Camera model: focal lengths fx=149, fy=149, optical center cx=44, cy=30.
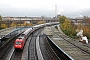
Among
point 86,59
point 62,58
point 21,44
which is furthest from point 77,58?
point 21,44

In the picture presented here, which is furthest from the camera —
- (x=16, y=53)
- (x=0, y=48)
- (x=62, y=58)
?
(x=0, y=48)

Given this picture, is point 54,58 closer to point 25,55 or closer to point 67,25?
point 25,55

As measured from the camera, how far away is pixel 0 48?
96.3 ft

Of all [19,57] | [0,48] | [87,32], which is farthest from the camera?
[87,32]

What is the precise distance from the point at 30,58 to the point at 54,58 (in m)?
4.12

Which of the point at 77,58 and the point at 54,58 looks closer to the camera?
the point at 77,58

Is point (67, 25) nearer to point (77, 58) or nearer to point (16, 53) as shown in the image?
point (16, 53)

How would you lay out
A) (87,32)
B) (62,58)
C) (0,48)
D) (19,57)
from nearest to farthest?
(62,58), (19,57), (0,48), (87,32)

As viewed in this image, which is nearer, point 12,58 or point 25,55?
point 12,58

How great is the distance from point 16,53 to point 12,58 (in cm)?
307

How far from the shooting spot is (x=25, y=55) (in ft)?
87.2

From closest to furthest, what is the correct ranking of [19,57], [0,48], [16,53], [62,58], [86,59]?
[86,59], [62,58], [19,57], [16,53], [0,48]

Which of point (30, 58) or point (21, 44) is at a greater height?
point (21, 44)

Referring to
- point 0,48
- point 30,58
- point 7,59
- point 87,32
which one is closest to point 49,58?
point 30,58
